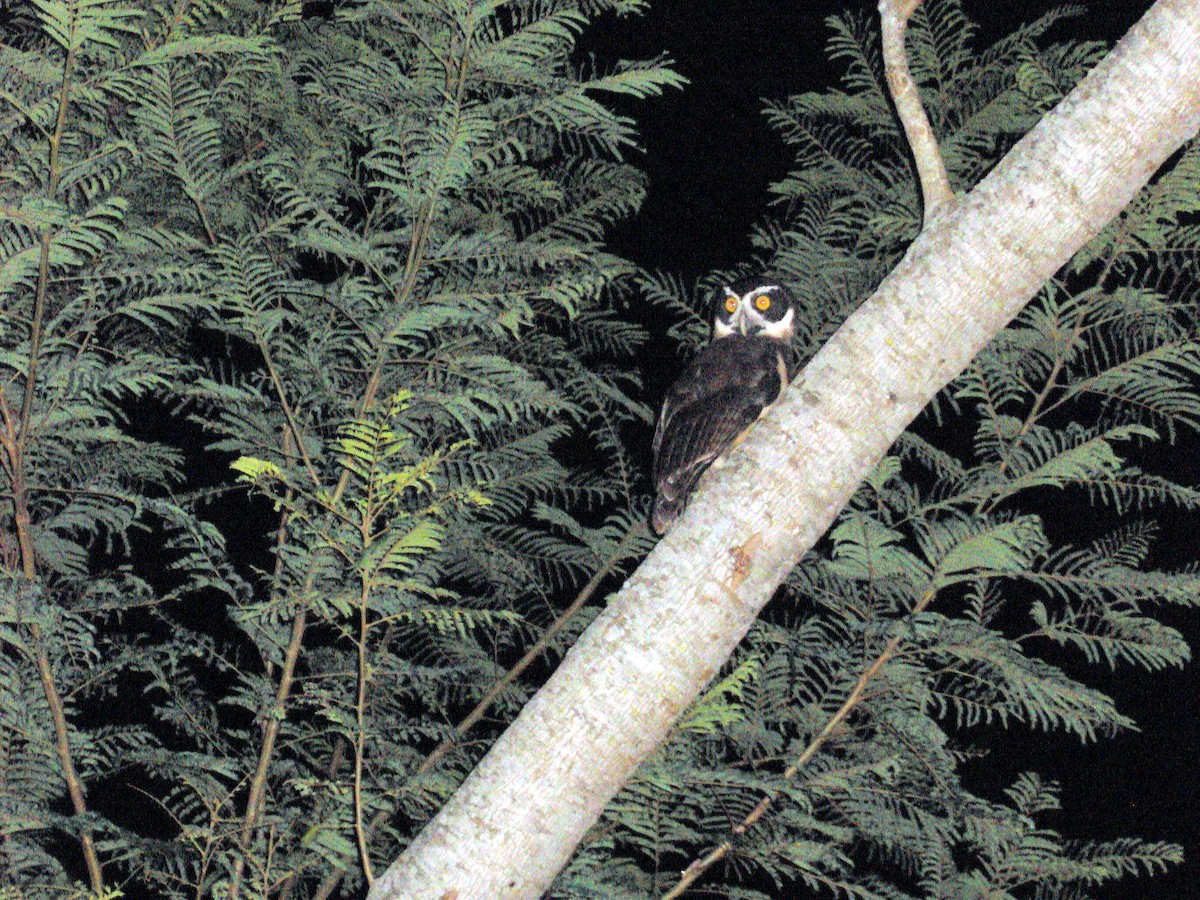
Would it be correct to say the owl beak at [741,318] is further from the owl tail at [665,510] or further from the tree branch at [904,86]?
the tree branch at [904,86]

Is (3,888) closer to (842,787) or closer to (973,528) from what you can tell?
(842,787)

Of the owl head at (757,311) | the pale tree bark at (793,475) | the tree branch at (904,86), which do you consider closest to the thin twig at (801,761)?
the pale tree bark at (793,475)

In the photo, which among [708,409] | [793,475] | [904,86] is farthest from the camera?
[708,409]

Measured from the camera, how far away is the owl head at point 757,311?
3318 mm

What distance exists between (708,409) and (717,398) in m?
0.06

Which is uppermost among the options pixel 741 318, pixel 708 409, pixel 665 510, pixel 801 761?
pixel 741 318

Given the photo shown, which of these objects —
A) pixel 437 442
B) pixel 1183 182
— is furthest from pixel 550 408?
pixel 1183 182

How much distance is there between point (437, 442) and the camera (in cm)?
279

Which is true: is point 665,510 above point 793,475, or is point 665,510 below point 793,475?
above

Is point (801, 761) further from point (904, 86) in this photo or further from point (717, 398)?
point (904, 86)

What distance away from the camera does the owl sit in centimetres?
273

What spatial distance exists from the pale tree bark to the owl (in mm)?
1069

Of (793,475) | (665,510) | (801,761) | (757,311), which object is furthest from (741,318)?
(793,475)

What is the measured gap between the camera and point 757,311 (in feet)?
11.0
